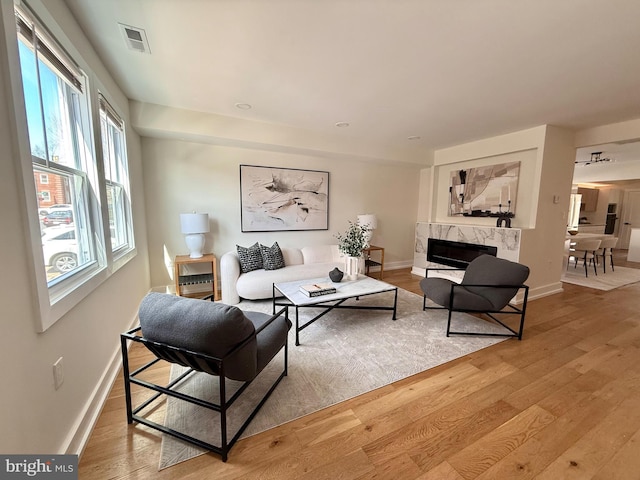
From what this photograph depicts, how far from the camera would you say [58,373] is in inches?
52.3

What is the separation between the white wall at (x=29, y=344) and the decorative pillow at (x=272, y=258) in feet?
7.17

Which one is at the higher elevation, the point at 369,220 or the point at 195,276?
the point at 369,220

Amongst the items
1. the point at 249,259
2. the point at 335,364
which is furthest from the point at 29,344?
the point at 249,259

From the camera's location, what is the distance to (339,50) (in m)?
2.03

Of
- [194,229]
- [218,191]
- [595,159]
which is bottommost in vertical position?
[194,229]

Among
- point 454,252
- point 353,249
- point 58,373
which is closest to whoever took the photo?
point 58,373

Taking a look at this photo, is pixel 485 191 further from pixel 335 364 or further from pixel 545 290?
pixel 335 364

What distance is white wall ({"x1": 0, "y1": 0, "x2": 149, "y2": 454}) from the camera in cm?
102

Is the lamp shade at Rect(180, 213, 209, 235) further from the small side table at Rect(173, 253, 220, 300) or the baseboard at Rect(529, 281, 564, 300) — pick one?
the baseboard at Rect(529, 281, 564, 300)

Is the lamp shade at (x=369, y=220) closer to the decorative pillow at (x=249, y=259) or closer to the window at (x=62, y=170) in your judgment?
the decorative pillow at (x=249, y=259)

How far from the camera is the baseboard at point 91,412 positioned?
138cm

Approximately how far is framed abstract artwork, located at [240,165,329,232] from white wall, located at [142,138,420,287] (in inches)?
3.9

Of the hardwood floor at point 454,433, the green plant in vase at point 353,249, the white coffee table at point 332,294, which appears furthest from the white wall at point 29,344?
the green plant in vase at point 353,249

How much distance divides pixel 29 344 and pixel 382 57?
2801 millimetres
